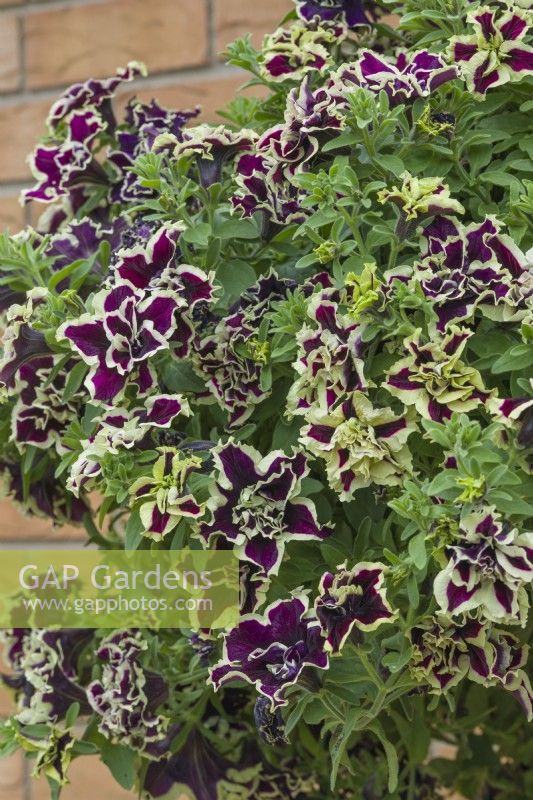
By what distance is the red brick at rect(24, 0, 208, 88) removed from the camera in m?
1.30

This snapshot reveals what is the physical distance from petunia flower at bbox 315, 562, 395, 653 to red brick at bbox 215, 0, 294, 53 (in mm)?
830

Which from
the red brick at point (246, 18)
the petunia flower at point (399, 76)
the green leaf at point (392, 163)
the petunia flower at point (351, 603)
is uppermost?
the petunia flower at point (399, 76)

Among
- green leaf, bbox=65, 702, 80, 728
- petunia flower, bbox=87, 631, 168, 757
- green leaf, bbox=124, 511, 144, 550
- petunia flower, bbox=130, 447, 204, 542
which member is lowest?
green leaf, bbox=65, 702, 80, 728

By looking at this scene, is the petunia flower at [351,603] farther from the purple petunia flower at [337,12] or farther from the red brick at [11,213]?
the red brick at [11,213]

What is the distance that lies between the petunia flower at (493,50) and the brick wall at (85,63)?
0.63 metres

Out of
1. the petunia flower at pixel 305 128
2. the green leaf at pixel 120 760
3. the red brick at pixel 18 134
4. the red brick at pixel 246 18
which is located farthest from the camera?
the red brick at pixel 18 134

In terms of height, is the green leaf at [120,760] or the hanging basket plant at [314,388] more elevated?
the hanging basket plant at [314,388]

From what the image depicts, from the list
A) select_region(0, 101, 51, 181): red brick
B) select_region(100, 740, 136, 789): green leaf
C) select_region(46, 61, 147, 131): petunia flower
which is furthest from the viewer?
select_region(0, 101, 51, 181): red brick

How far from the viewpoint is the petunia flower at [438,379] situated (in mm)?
589

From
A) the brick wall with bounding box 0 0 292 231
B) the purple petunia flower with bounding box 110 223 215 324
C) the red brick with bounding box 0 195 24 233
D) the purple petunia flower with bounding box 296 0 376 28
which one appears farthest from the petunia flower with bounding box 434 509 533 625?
the red brick with bounding box 0 195 24 233

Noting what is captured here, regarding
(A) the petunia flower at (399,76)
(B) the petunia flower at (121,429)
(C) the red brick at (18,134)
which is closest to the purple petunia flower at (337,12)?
(A) the petunia flower at (399,76)

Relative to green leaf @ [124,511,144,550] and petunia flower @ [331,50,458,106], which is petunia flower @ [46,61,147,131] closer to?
petunia flower @ [331,50,458,106]

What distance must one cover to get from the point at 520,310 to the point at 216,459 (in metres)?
0.19

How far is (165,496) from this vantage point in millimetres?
616
